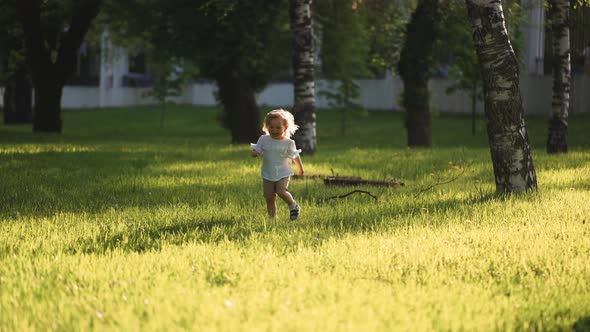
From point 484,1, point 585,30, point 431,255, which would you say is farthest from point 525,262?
point 585,30

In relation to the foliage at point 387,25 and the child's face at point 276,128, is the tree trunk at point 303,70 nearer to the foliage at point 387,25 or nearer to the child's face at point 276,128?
the foliage at point 387,25

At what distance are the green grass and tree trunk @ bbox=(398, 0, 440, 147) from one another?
1004 centimetres

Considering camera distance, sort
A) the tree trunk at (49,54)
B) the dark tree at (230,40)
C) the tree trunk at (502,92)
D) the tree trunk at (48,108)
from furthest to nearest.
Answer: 1. the tree trunk at (48,108)
2. the tree trunk at (49,54)
3. the dark tree at (230,40)
4. the tree trunk at (502,92)

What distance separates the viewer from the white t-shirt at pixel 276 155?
8438mm

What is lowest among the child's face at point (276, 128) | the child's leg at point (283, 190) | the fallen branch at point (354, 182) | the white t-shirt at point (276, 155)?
the fallen branch at point (354, 182)

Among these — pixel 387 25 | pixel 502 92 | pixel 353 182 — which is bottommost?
pixel 353 182

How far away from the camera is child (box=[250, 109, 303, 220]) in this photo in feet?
27.6

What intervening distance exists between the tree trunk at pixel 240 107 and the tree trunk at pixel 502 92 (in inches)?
628

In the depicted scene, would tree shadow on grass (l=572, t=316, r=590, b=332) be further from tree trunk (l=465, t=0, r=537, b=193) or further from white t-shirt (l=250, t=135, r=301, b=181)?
tree trunk (l=465, t=0, r=537, b=193)

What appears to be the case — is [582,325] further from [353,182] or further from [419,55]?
[419,55]

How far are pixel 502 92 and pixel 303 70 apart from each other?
8473 mm

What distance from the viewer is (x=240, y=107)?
2603 centimetres

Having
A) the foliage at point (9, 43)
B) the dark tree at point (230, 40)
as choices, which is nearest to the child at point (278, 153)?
the dark tree at point (230, 40)

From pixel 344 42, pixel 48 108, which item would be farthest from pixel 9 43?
pixel 344 42
